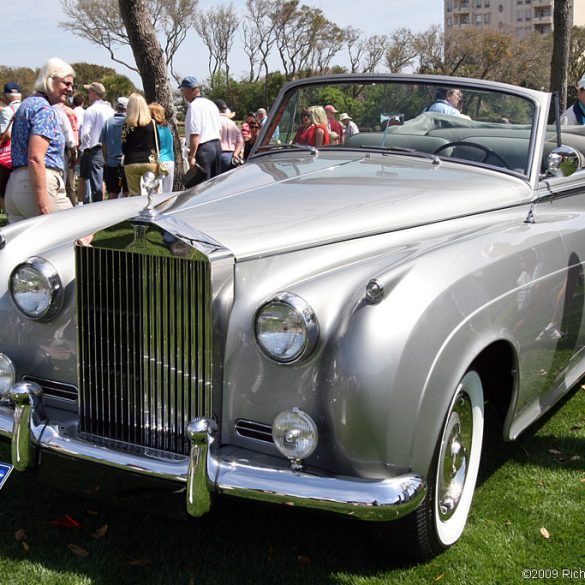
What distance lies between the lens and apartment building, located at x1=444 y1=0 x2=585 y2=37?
104 m

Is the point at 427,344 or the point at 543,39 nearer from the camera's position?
the point at 427,344

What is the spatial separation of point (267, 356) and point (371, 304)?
0.37m

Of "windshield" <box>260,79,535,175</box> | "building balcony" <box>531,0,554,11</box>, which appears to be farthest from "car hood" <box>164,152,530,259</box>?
Result: "building balcony" <box>531,0,554,11</box>

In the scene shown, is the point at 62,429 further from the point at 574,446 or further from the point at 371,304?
the point at 574,446

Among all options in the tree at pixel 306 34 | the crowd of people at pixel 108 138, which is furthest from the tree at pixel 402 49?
the crowd of people at pixel 108 138

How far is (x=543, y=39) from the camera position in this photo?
5941 cm

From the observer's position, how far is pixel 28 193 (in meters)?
5.36

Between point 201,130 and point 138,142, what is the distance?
111 cm

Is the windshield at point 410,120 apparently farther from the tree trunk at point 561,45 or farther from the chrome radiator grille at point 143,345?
the tree trunk at point 561,45

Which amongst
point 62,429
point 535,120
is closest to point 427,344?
point 62,429

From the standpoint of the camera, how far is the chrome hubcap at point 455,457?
2762mm

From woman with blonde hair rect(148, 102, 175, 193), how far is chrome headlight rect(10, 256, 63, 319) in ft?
20.8

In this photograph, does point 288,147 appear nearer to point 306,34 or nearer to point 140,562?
point 140,562

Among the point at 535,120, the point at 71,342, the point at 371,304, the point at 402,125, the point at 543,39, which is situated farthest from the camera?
the point at 543,39
